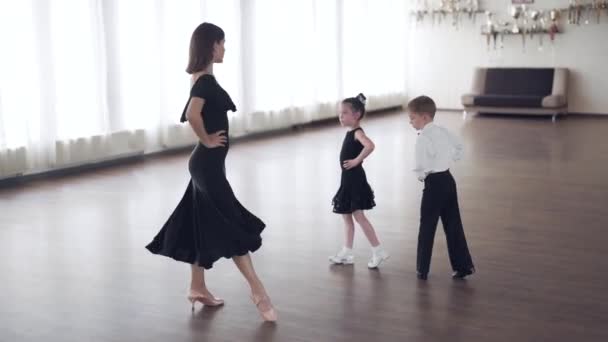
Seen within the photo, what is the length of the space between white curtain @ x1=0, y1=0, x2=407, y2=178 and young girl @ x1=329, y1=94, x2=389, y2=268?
4.60m

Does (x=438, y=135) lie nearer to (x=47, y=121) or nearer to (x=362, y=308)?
(x=362, y=308)

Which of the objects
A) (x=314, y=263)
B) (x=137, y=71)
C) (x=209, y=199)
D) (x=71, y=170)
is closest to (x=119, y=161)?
(x=71, y=170)

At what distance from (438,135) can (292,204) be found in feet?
8.77

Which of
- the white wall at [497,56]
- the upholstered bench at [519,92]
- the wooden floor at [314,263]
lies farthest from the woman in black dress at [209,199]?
the white wall at [497,56]

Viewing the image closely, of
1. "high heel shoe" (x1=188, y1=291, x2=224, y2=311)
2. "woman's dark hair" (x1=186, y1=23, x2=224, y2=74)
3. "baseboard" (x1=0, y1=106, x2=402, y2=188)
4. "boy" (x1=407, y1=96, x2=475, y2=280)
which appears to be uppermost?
"woman's dark hair" (x1=186, y1=23, x2=224, y2=74)

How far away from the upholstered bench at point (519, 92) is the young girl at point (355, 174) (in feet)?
33.3

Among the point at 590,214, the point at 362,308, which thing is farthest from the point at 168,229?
the point at 590,214

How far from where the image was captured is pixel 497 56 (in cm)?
1596

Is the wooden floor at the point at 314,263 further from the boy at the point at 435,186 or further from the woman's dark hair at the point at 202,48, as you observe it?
the woman's dark hair at the point at 202,48

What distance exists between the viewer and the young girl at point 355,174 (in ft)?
16.4

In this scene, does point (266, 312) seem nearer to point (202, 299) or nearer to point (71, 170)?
point (202, 299)

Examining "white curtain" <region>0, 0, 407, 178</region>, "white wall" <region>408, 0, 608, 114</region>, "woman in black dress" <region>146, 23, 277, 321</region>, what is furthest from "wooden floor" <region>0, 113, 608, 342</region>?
"white wall" <region>408, 0, 608, 114</region>

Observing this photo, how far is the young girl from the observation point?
4988 mm

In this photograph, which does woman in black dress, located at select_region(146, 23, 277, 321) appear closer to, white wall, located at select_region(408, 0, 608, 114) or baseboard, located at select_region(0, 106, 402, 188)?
baseboard, located at select_region(0, 106, 402, 188)
